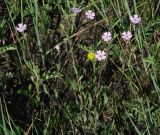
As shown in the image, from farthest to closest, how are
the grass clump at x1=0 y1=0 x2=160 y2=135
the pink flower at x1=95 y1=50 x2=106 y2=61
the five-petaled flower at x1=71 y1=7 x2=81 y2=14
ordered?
the five-petaled flower at x1=71 y1=7 x2=81 y2=14 < the pink flower at x1=95 y1=50 x2=106 y2=61 < the grass clump at x1=0 y1=0 x2=160 y2=135

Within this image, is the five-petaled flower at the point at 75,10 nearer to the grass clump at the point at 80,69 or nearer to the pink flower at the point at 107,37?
the grass clump at the point at 80,69

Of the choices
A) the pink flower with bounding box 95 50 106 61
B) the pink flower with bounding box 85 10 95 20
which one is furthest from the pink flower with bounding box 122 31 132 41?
the pink flower with bounding box 85 10 95 20

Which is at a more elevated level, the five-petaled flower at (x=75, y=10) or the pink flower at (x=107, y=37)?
the five-petaled flower at (x=75, y=10)

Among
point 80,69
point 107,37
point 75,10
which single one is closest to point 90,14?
point 75,10

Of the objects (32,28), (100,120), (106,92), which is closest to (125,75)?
(106,92)

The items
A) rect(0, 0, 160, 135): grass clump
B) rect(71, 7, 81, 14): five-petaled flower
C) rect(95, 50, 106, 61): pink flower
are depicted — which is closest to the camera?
rect(0, 0, 160, 135): grass clump

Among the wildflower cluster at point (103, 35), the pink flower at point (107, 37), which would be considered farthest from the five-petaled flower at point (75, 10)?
the pink flower at point (107, 37)

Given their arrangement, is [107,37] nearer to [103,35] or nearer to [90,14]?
[103,35]

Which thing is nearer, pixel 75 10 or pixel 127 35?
pixel 127 35

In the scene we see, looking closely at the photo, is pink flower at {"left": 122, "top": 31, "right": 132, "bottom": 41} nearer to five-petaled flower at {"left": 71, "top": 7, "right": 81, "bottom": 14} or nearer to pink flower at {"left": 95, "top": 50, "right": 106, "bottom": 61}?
pink flower at {"left": 95, "top": 50, "right": 106, "bottom": 61}

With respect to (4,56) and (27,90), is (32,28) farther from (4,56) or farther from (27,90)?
(27,90)

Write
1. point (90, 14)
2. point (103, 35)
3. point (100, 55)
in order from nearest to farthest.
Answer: point (100, 55), point (103, 35), point (90, 14)
